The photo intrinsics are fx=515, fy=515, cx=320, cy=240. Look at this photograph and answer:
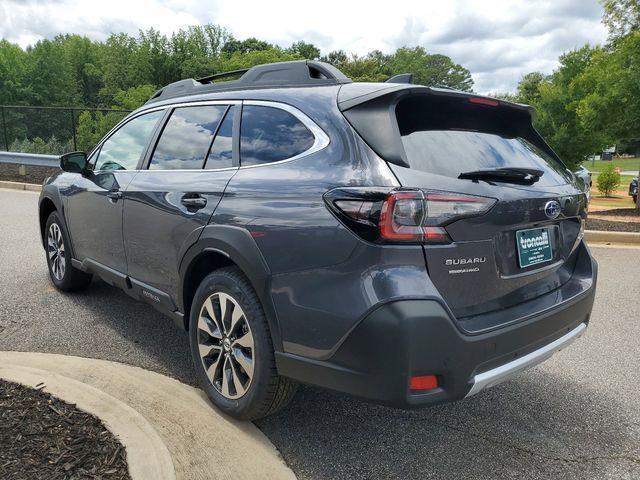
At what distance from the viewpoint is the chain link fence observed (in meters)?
19.3

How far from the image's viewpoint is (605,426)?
9.87 ft

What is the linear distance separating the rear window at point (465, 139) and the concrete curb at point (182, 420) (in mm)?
1604

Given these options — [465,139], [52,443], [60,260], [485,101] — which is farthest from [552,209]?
[60,260]

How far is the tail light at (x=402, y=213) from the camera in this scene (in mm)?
2133

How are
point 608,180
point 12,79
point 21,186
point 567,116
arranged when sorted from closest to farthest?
1. point 21,186
2. point 567,116
3. point 608,180
4. point 12,79

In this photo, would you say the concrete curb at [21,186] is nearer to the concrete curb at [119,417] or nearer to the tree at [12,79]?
the concrete curb at [119,417]

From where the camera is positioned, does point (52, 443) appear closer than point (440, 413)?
Yes

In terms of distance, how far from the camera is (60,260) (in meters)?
5.00

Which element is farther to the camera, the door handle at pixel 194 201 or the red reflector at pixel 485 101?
the door handle at pixel 194 201

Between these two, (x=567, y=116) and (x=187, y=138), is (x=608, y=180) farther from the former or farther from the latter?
(x=187, y=138)

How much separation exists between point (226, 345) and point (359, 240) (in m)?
1.10

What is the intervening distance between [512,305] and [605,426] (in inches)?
46.5

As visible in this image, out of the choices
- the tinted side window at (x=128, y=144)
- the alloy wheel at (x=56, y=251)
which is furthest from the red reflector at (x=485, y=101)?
the alloy wheel at (x=56, y=251)

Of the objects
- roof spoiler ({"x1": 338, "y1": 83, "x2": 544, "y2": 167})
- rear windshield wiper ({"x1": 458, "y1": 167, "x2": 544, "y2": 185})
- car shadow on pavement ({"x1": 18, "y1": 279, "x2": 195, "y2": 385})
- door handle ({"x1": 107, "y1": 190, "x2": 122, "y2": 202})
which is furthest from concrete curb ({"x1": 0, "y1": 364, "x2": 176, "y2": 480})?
rear windshield wiper ({"x1": 458, "y1": 167, "x2": 544, "y2": 185})
